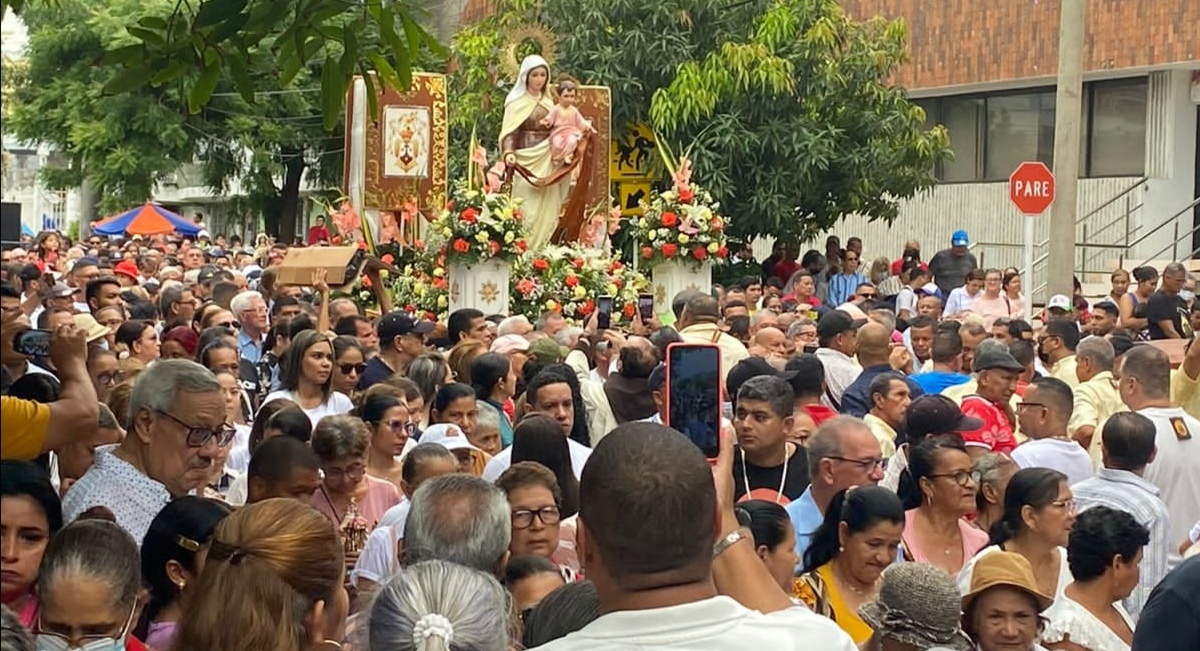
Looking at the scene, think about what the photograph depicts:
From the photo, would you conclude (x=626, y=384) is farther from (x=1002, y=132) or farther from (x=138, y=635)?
(x=1002, y=132)

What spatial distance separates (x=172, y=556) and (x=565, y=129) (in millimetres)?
15877

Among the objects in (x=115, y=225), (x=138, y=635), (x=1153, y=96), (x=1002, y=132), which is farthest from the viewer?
(x=115, y=225)

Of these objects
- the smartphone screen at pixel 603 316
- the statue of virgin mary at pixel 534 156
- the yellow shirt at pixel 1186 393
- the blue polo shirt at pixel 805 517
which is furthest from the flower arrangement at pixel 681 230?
the blue polo shirt at pixel 805 517

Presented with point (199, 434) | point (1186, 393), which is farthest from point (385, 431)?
point (1186, 393)

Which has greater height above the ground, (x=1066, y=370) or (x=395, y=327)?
(x=395, y=327)

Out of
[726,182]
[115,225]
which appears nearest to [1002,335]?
[726,182]

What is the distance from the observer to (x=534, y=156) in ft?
67.2

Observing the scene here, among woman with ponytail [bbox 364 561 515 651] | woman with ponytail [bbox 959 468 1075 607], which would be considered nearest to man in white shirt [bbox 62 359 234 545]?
woman with ponytail [bbox 364 561 515 651]

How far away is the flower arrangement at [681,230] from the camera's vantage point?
1906 centimetres

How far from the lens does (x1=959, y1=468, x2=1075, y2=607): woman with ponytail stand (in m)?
6.50

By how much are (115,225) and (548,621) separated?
40281mm

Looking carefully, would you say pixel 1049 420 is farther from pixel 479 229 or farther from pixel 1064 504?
pixel 479 229

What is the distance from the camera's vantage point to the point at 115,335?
10.4 metres

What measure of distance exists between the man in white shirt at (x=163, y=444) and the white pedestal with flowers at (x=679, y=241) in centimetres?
1321
